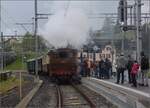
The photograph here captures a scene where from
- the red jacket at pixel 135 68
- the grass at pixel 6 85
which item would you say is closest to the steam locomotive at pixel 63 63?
the grass at pixel 6 85

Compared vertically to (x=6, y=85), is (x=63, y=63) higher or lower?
higher

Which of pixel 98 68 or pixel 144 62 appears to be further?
pixel 98 68

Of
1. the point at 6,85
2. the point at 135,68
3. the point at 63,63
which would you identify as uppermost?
the point at 135,68

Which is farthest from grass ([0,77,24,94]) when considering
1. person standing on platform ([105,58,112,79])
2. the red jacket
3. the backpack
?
the backpack

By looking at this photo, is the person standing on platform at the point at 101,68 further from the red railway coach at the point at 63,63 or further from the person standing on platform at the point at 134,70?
the person standing on platform at the point at 134,70

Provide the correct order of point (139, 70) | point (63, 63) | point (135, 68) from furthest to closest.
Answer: point (63, 63)
point (139, 70)
point (135, 68)

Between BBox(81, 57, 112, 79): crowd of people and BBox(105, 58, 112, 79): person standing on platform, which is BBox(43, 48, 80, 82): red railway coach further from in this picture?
BBox(105, 58, 112, 79): person standing on platform

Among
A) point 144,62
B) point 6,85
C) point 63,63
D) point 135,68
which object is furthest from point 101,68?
point 144,62

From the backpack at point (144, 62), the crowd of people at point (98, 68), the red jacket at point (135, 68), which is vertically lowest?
the crowd of people at point (98, 68)

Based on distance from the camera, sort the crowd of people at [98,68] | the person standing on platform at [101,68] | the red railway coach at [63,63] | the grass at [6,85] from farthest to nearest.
Result: the red railway coach at [63,63] < the grass at [6,85] < the crowd of people at [98,68] < the person standing on platform at [101,68]

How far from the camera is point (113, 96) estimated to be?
2100cm

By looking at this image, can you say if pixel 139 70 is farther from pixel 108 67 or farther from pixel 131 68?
pixel 108 67

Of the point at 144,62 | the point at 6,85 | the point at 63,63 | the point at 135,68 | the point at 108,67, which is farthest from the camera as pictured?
the point at 6,85

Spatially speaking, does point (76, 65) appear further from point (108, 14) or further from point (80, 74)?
point (108, 14)
